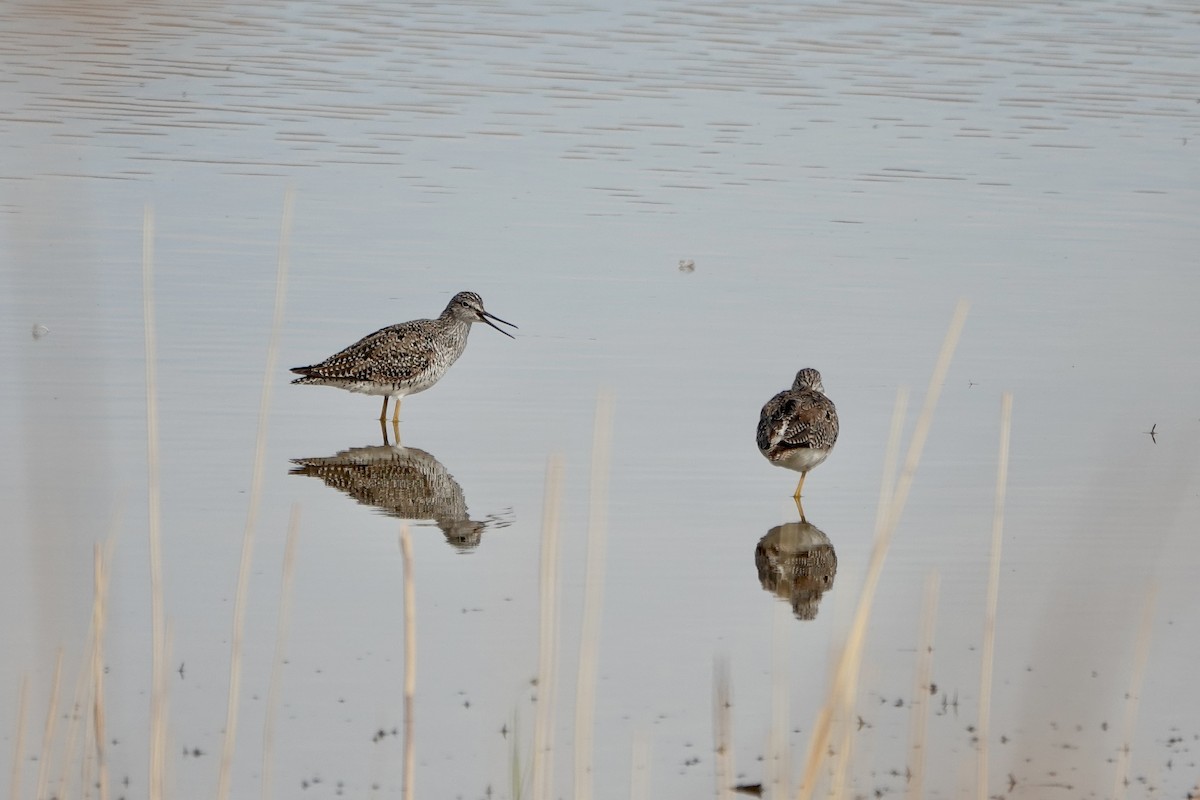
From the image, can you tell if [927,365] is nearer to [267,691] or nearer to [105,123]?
[267,691]

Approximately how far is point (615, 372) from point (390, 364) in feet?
4.97

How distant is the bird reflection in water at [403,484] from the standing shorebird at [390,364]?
0.62 m

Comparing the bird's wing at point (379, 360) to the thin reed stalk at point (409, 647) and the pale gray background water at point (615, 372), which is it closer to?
the pale gray background water at point (615, 372)

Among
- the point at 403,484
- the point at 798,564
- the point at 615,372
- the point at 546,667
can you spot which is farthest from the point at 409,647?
the point at 615,372

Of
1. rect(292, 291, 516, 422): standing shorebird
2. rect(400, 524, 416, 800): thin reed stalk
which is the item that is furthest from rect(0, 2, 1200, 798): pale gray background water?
rect(400, 524, 416, 800): thin reed stalk

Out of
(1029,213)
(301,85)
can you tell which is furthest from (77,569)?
(301,85)

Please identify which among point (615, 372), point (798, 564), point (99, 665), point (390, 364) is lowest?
point (99, 665)

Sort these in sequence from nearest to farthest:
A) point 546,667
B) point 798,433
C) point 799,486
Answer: point 546,667 < point 798,433 < point 799,486

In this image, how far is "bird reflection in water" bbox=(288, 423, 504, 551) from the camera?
27.0ft

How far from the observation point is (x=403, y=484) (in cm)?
884

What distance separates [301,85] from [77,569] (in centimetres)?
1517

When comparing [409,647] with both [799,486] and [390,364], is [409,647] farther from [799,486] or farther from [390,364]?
[390,364]

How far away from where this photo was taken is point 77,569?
7.16 meters

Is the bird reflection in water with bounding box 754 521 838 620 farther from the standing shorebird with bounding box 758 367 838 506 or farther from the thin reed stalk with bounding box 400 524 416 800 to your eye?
the thin reed stalk with bounding box 400 524 416 800
